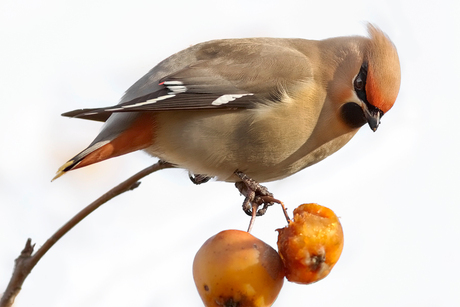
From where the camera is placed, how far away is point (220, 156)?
340 centimetres

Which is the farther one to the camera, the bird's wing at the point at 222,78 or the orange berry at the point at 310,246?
the bird's wing at the point at 222,78

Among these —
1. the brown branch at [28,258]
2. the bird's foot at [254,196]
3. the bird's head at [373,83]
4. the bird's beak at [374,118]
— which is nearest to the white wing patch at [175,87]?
the bird's foot at [254,196]

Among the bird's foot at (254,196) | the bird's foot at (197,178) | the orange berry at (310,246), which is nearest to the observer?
the orange berry at (310,246)

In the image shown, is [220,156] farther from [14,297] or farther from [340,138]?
[14,297]

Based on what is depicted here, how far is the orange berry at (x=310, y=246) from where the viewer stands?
8.45 feet

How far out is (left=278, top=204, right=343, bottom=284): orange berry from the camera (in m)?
2.58

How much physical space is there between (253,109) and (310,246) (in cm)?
105

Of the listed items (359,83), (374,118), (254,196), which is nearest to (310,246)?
(254,196)

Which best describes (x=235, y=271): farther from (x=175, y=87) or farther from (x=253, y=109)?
(x=175, y=87)

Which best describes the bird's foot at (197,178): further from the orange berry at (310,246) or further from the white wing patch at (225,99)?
the orange berry at (310,246)

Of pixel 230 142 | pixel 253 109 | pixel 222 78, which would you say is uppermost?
pixel 222 78

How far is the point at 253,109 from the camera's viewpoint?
3408 mm

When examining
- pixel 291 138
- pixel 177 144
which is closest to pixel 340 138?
pixel 291 138

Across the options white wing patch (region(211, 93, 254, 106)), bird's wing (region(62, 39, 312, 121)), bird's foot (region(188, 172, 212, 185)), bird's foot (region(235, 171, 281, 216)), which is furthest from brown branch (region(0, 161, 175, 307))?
bird's foot (region(188, 172, 212, 185))
